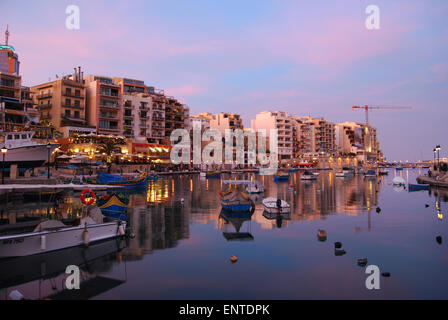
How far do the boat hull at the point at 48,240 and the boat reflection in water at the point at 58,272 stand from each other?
0.28 meters

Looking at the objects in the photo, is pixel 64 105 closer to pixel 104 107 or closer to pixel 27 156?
pixel 104 107

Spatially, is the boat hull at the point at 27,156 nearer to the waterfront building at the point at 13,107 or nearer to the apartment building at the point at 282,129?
the waterfront building at the point at 13,107

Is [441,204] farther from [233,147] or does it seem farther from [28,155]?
[233,147]

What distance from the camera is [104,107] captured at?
8056cm

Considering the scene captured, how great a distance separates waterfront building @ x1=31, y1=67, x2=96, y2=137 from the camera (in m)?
74.2

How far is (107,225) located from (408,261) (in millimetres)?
16325

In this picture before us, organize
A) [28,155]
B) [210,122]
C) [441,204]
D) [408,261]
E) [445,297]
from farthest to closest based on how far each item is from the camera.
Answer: [210,122] → [28,155] → [441,204] → [408,261] → [445,297]

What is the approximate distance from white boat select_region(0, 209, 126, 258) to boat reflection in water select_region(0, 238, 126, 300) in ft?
1.03

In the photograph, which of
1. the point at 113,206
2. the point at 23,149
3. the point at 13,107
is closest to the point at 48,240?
the point at 113,206

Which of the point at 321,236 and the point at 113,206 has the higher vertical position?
the point at 113,206

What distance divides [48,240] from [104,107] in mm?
70534

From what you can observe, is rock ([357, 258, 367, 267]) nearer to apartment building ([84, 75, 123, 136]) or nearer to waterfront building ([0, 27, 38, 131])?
waterfront building ([0, 27, 38, 131])

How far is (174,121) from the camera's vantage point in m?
103
